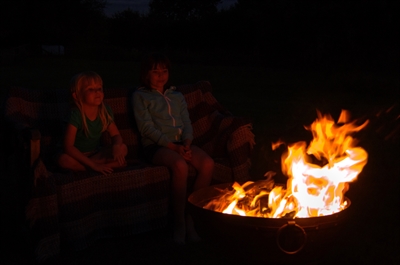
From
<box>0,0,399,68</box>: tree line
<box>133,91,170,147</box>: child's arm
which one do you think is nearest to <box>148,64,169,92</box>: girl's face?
<box>133,91,170,147</box>: child's arm

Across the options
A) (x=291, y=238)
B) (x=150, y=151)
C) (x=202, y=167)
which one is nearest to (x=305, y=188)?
(x=291, y=238)

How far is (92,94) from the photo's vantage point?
12.8ft

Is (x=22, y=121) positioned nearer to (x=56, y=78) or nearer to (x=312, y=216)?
(x=312, y=216)

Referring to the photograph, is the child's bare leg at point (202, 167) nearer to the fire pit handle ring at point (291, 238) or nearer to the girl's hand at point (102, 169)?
the girl's hand at point (102, 169)

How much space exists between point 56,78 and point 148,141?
14.6 meters

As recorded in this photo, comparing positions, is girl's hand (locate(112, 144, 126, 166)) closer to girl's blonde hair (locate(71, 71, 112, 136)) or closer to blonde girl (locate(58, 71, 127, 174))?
blonde girl (locate(58, 71, 127, 174))

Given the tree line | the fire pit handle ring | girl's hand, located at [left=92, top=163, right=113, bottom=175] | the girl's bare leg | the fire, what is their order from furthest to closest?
the tree line < the girl's bare leg < girl's hand, located at [left=92, top=163, right=113, bottom=175] < the fire < the fire pit handle ring

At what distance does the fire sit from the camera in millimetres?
3143

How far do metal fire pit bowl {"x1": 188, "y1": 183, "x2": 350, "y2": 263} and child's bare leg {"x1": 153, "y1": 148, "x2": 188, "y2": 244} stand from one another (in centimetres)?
90

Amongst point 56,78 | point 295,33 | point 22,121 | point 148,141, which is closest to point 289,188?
point 148,141

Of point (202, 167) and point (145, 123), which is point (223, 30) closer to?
point (145, 123)

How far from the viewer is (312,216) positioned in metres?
2.96

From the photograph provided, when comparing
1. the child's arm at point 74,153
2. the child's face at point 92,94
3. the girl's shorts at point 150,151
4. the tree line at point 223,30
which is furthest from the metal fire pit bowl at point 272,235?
the tree line at point 223,30

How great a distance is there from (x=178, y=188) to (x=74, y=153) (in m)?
0.74
